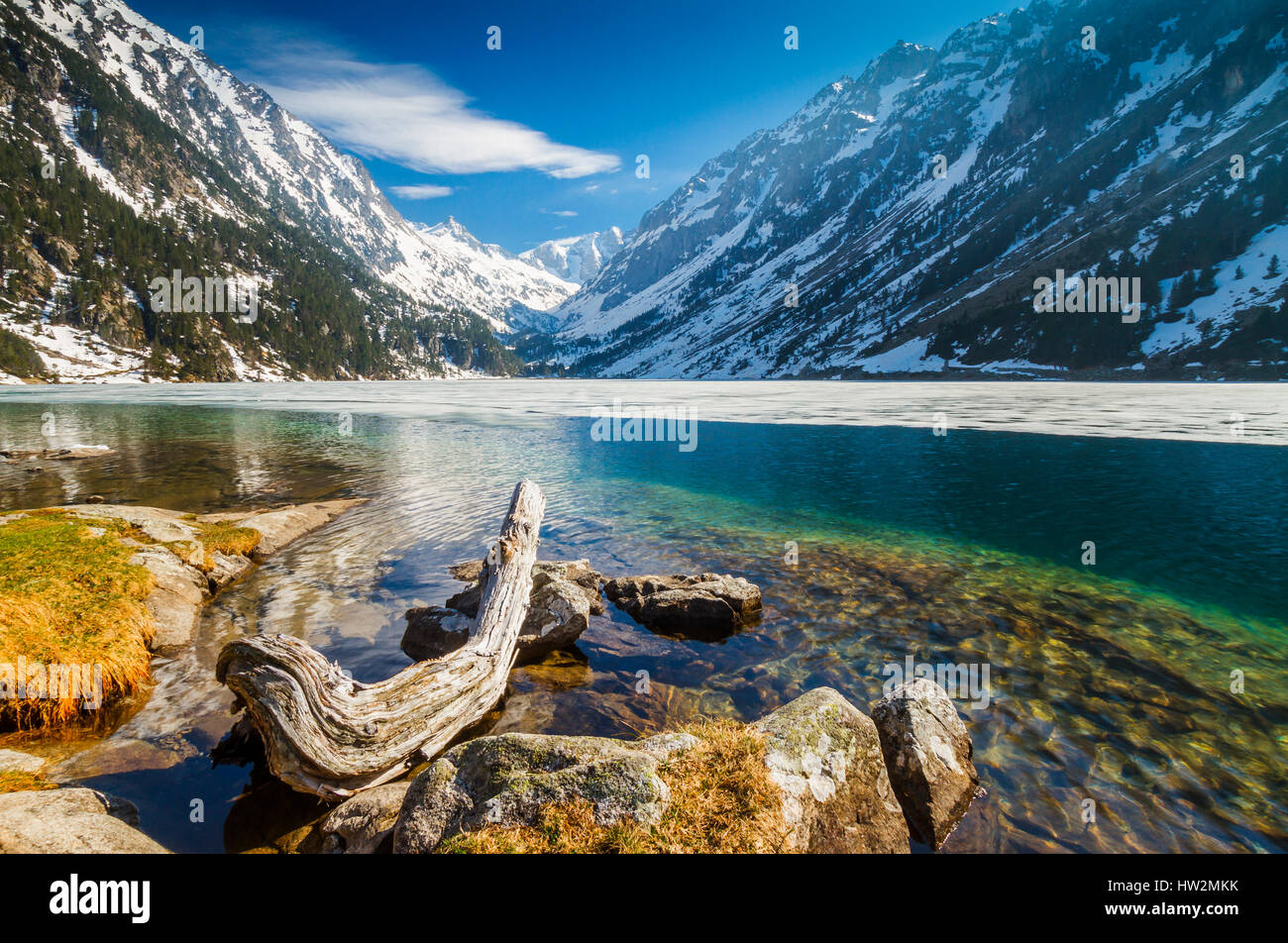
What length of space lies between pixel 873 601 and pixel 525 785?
1050cm

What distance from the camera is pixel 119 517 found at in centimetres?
1445

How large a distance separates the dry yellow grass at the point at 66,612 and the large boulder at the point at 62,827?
3957 mm

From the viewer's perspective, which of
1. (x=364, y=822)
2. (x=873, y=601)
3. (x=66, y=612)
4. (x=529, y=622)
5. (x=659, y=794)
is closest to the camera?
(x=659, y=794)

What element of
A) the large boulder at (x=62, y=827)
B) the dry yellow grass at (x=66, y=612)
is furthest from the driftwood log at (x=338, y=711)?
the dry yellow grass at (x=66, y=612)

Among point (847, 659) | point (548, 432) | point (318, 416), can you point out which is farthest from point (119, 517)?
point (318, 416)

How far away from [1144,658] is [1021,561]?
5539 mm

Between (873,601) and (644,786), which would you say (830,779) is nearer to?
(644,786)

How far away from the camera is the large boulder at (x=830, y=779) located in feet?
16.3

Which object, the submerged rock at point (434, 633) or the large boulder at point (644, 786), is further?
the submerged rock at point (434, 633)

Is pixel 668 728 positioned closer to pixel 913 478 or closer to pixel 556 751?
pixel 556 751

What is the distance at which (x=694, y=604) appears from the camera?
11859 mm

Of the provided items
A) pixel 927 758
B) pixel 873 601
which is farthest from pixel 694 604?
pixel 927 758

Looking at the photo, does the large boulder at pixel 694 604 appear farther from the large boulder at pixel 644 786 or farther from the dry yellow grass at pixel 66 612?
the dry yellow grass at pixel 66 612

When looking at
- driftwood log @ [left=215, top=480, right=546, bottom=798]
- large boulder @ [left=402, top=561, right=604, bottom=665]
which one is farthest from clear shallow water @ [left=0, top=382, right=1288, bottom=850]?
driftwood log @ [left=215, top=480, right=546, bottom=798]
